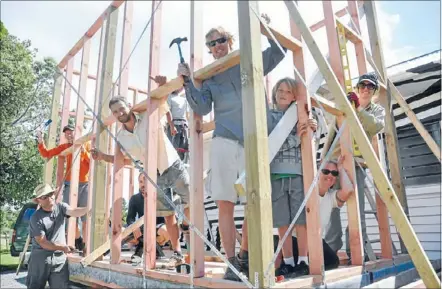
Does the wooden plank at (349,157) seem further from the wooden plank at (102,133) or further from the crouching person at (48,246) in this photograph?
the crouching person at (48,246)

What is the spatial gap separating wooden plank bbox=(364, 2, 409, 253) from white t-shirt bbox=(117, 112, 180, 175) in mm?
2183

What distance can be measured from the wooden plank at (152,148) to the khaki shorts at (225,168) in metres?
0.57

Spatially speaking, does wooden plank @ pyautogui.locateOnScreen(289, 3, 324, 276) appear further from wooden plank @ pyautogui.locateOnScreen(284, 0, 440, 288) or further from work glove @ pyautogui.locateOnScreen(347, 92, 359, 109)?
work glove @ pyautogui.locateOnScreen(347, 92, 359, 109)

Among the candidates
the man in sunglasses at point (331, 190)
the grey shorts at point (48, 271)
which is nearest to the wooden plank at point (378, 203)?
the man in sunglasses at point (331, 190)

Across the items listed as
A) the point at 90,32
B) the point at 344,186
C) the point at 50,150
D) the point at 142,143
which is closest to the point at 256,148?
the point at 344,186

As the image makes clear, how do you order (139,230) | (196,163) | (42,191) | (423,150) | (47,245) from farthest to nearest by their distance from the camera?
(423,150) < (139,230) < (42,191) < (47,245) < (196,163)

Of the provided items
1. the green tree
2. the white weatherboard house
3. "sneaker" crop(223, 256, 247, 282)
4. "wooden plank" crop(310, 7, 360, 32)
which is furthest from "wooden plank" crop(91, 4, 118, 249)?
the green tree

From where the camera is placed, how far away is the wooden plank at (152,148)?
107 inches

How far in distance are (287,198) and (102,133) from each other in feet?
7.31

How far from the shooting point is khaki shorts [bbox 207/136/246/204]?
246cm

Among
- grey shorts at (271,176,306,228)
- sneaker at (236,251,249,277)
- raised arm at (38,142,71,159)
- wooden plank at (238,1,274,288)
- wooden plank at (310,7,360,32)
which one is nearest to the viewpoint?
wooden plank at (238,1,274,288)


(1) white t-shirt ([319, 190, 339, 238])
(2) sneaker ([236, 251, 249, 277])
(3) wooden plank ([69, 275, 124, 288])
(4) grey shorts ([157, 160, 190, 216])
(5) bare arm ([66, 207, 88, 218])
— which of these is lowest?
(3) wooden plank ([69, 275, 124, 288])

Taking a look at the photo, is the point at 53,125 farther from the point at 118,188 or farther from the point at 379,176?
the point at 379,176

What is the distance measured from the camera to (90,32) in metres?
4.88
